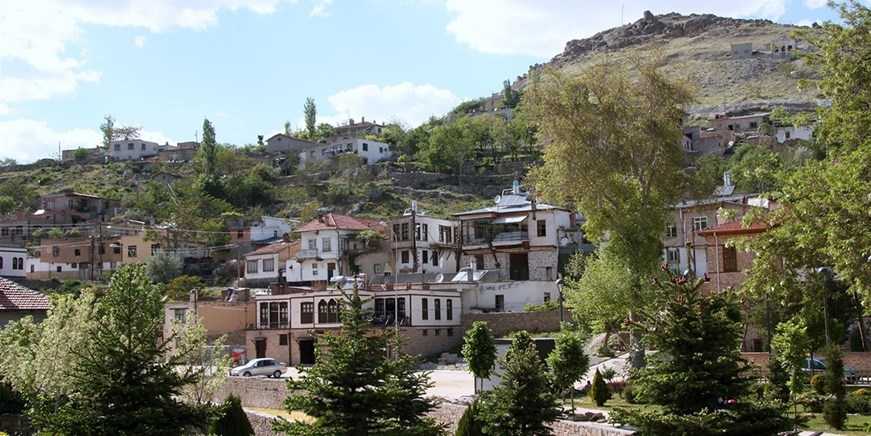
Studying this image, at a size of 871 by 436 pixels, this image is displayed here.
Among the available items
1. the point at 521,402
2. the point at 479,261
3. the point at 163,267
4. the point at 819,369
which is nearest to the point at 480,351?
the point at 521,402

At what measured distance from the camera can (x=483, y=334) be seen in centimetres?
2992

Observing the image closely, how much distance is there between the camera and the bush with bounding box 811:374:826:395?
2793cm

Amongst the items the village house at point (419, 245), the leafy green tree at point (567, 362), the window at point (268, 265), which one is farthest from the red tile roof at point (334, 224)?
the leafy green tree at point (567, 362)

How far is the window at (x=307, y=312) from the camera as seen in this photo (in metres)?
51.8

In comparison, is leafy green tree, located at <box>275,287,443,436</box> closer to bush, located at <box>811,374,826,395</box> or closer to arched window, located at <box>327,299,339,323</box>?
bush, located at <box>811,374,826,395</box>

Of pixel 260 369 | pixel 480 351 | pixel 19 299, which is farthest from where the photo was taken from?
pixel 260 369

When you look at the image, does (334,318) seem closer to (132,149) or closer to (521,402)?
(521,402)

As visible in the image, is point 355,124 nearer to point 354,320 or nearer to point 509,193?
point 509,193

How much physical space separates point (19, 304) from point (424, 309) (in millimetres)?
22166

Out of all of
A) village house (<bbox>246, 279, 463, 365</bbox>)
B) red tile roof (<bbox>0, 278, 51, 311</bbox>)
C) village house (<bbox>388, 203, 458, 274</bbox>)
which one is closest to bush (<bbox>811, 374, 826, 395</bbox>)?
village house (<bbox>246, 279, 463, 365</bbox>)

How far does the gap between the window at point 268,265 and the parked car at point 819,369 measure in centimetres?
4680

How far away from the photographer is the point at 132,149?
145m

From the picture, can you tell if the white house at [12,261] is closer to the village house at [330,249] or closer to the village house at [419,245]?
the village house at [330,249]

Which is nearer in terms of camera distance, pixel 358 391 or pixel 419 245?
pixel 358 391
